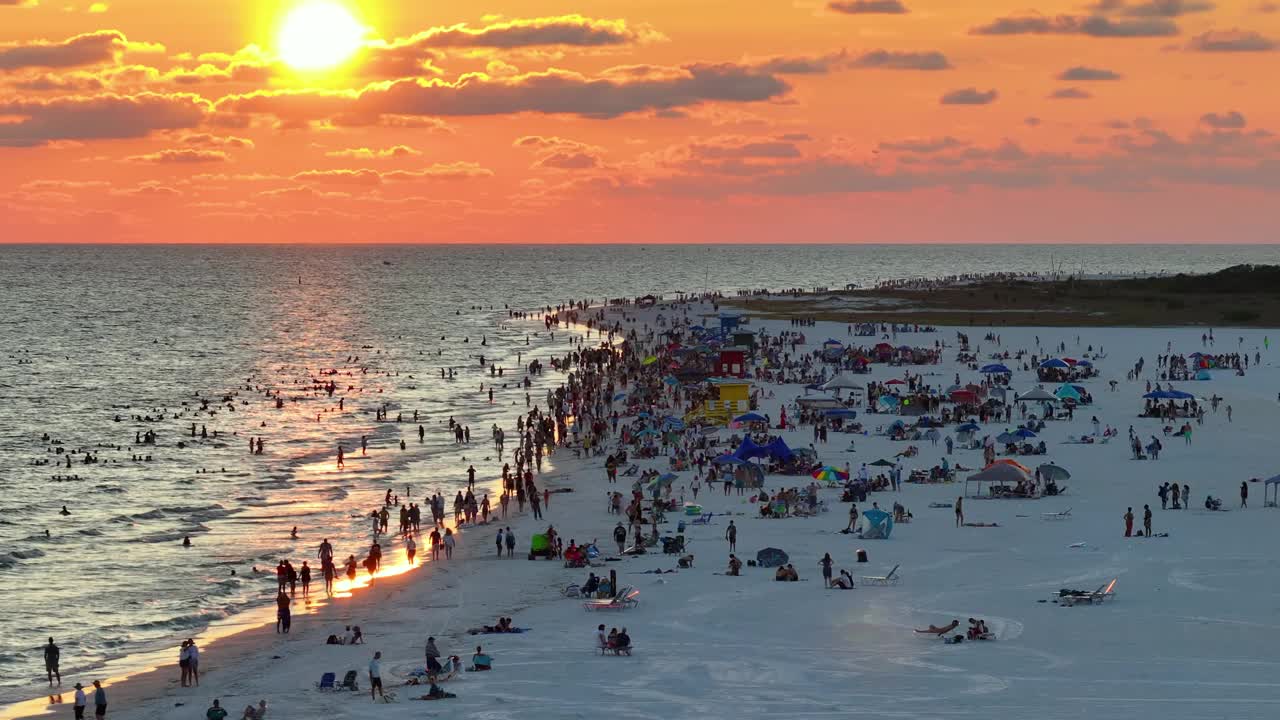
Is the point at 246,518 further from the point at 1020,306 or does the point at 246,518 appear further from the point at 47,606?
the point at 1020,306

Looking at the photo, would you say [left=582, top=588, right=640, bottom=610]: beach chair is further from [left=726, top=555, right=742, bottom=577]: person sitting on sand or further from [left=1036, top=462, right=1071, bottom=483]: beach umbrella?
[left=1036, top=462, right=1071, bottom=483]: beach umbrella

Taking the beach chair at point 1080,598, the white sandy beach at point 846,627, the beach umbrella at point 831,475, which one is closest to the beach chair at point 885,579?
the white sandy beach at point 846,627

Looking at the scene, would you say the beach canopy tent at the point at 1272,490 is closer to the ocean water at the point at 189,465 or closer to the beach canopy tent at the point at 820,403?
the beach canopy tent at the point at 820,403

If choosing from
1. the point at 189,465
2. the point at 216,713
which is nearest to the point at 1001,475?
the point at 216,713

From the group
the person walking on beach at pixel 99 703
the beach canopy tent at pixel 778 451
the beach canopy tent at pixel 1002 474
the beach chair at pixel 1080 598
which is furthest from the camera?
the beach canopy tent at pixel 778 451

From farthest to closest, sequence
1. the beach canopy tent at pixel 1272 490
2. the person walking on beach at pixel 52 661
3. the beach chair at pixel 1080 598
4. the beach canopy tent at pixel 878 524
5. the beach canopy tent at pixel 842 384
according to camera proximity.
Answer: the beach canopy tent at pixel 842 384
the beach canopy tent at pixel 1272 490
the beach canopy tent at pixel 878 524
the beach chair at pixel 1080 598
the person walking on beach at pixel 52 661

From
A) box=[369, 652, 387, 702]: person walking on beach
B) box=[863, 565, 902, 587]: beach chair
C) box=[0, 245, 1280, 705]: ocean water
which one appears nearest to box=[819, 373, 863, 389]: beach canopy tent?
box=[0, 245, 1280, 705]: ocean water

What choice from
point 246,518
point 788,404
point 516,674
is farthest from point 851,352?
point 516,674
